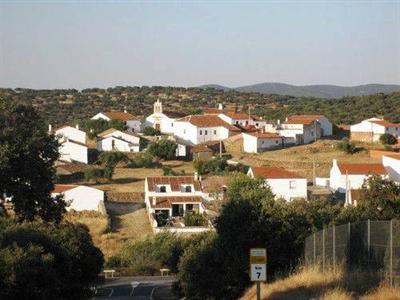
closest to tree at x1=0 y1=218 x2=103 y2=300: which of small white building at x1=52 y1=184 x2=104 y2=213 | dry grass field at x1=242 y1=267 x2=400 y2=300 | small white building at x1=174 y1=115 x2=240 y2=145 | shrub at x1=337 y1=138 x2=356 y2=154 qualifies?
dry grass field at x1=242 y1=267 x2=400 y2=300

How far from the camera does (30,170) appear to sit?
34625 millimetres

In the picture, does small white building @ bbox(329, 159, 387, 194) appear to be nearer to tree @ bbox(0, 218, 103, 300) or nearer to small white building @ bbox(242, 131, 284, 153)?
small white building @ bbox(242, 131, 284, 153)

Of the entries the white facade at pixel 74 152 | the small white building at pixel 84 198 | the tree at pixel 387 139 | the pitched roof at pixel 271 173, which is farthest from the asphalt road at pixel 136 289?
the tree at pixel 387 139

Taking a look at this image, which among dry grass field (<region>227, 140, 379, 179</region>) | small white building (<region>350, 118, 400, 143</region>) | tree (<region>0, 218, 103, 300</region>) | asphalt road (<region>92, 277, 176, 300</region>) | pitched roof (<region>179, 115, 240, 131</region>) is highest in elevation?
pitched roof (<region>179, 115, 240, 131</region>)

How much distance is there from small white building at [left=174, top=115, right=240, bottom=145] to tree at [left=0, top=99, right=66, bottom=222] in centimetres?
5697

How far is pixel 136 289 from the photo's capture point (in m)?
37.4

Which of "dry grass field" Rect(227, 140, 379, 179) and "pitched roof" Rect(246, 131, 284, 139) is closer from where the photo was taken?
"dry grass field" Rect(227, 140, 379, 179)

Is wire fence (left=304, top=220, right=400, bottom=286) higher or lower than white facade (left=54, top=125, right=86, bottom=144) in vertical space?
lower

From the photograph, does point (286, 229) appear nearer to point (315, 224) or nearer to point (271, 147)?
point (315, 224)

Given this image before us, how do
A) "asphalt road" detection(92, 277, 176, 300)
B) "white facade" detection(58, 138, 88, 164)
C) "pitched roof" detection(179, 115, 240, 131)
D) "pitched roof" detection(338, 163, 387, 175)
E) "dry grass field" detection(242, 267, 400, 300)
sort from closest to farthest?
"dry grass field" detection(242, 267, 400, 300), "asphalt road" detection(92, 277, 176, 300), "pitched roof" detection(338, 163, 387, 175), "white facade" detection(58, 138, 88, 164), "pitched roof" detection(179, 115, 240, 131)

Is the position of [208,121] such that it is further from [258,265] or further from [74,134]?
[258,265]

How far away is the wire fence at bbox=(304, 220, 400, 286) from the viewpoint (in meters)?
18.9

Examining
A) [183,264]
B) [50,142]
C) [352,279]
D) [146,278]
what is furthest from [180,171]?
[352,279]

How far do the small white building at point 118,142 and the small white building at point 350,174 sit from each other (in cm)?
2621
